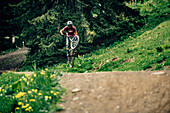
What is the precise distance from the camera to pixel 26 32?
45.7 feet

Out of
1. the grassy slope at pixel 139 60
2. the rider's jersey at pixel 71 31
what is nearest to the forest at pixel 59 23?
the grassy slope at pixel 139 60

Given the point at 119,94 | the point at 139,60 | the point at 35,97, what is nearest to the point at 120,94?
the point at 119,94

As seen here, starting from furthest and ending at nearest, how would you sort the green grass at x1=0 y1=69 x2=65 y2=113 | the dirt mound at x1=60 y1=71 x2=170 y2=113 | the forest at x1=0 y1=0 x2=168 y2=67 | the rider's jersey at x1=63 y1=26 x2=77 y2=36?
1. the forest at x1=0 y1=0 x2=168 y2=67
2. the rider's jersey at x1=63 y1=26 x2=77 y2=36
3. the green grass at x1=0 y1=69 x2=65 y2=113
4. the dirt mound at x1=60 y1=71 x2=170 y2=113

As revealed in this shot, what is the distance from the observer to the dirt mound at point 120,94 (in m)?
3.65

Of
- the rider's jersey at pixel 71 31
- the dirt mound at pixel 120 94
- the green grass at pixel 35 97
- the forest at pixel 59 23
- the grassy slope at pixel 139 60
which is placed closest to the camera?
the dirt mound at pixel 120 94

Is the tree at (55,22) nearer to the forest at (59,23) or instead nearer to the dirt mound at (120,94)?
the forest at (59,23)

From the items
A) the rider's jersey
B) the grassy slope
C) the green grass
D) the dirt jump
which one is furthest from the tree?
the dirt jump

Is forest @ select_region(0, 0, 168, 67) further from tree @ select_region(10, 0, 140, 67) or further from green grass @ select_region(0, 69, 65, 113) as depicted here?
green grass @ select_region(0, 69, 65, 113)

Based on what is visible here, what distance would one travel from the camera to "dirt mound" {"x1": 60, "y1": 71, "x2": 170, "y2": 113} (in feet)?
12.0

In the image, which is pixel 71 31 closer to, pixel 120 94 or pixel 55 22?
pixel 55 22

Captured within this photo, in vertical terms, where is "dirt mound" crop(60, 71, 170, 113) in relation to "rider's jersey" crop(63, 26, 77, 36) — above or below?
below

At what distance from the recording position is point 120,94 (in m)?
4.05

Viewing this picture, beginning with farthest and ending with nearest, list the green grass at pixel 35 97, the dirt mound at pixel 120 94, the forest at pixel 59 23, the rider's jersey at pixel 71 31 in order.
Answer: the forest at pixel 59 23, the rider's jersey at pixel 71 31, the green grass at pixel 35 97, the dirt mound at pixel 120 94

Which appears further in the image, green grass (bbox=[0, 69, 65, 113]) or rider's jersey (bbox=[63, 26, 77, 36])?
rider's jersey (bbox=[63, 26, 77, 36])
